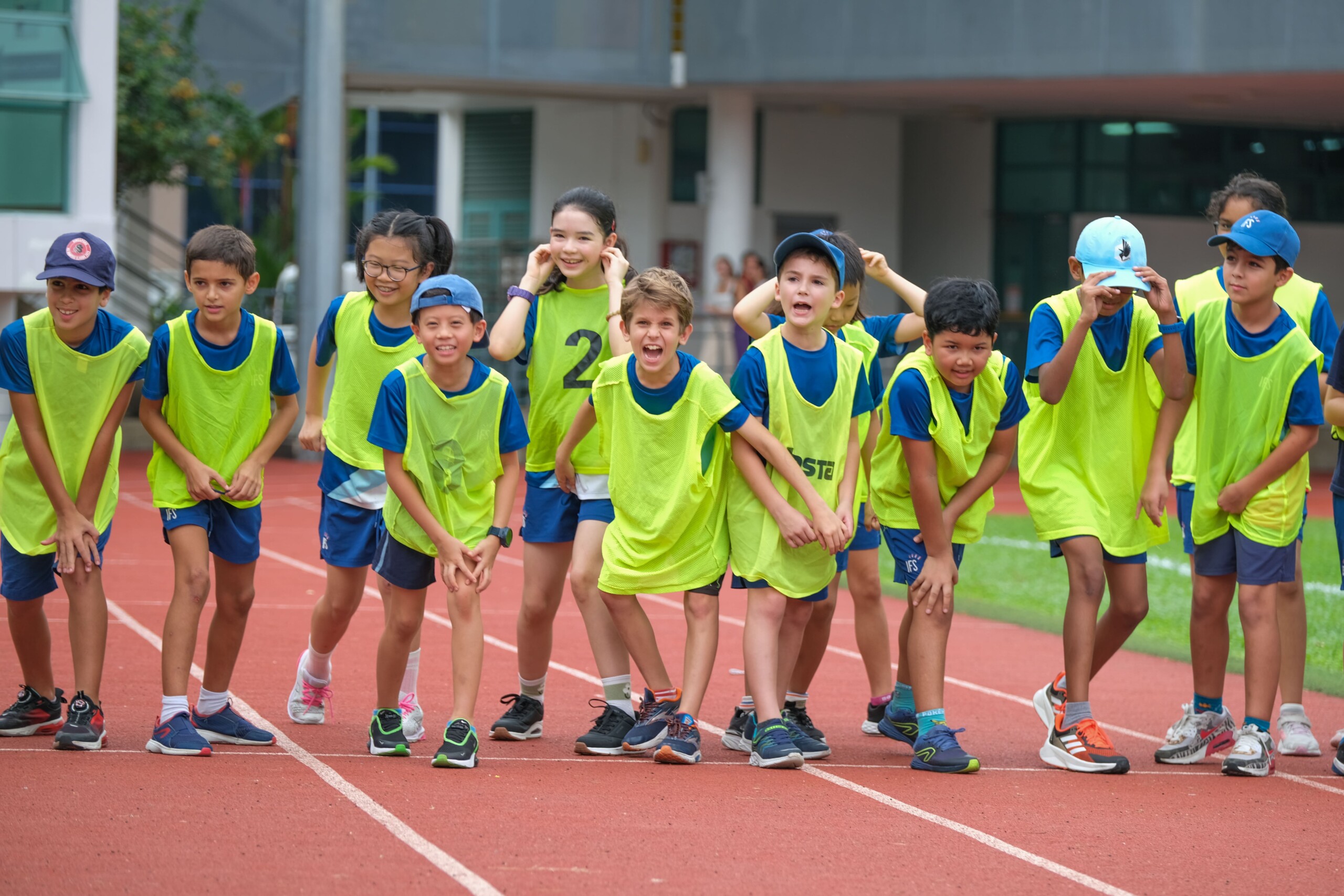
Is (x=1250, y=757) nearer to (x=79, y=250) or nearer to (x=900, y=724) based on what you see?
(x=900, y=724)

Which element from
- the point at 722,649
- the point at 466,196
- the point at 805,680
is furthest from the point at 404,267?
the point at 466,196

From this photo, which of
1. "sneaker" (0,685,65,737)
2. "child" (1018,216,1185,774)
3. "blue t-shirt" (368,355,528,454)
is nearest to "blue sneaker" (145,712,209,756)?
"sneaker" (0,685,65,737)

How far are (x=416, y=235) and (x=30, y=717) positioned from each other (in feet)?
7.40

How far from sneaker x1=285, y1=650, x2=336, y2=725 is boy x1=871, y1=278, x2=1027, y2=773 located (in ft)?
7.59

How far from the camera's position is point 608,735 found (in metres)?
6.03

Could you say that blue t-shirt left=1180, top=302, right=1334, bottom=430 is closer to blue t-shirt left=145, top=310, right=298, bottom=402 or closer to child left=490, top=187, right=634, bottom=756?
child left=490, top=187, right=634, bottom=756

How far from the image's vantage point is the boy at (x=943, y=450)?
584cm

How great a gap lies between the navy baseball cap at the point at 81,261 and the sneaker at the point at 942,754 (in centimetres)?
331

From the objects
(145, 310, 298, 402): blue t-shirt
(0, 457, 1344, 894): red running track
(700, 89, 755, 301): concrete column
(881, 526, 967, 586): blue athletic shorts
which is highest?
(700, 89, 755, 301): concrete column

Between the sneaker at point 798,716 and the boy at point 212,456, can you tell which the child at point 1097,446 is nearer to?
the sneaker at point 798,716

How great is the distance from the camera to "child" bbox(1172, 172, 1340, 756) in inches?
253

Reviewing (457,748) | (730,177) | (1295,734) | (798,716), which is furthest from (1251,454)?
(730,177)

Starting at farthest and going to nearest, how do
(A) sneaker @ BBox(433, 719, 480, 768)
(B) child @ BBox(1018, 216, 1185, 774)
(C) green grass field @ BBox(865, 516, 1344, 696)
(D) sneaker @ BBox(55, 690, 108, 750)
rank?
(C) green grass field @ BBox(865, 516, 1344, 696)
(B) child @ BBox(1018, 216, 1185, 774)
(D) sneaker @ BBox(55, 690, 108, 750)
(A) sneaker @ BBox(433, 719, 480, 768)

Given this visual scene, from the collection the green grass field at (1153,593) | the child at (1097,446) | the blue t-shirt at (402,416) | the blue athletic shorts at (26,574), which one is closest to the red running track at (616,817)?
the child at (1097,446)
